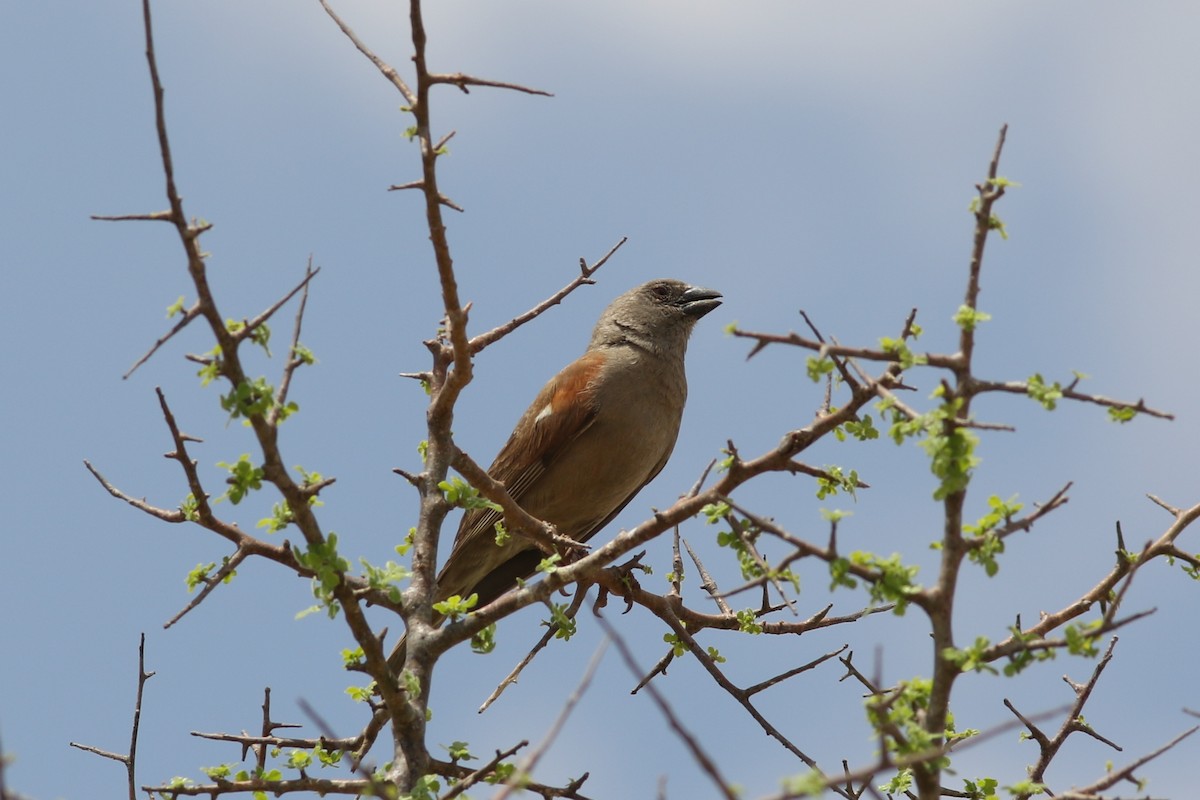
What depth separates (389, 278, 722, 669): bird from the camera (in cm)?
732

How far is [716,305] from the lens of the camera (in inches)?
349

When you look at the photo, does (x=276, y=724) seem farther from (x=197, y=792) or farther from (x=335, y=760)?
(x=197, y=792)

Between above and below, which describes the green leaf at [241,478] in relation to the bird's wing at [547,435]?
below

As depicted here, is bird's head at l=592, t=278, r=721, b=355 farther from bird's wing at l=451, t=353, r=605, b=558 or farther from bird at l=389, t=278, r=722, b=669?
bird's wing at l=451, t=353, r=605, b=558

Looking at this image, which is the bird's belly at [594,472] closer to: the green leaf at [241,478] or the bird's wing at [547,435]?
the bird's wing at [547,435]

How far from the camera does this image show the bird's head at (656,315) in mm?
8375

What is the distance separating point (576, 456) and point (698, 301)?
1.93m

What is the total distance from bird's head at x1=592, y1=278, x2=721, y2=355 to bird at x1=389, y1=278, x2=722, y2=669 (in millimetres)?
363

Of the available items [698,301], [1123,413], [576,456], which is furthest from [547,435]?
[1123,413]

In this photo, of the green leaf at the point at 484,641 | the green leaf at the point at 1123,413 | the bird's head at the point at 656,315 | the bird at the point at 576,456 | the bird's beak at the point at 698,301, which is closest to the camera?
the green leaf at the point at 1123,413

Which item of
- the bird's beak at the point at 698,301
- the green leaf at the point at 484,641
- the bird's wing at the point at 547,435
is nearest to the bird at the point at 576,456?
the bird's wing at the point at 547,435

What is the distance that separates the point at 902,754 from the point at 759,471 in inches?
39.8

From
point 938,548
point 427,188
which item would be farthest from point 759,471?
point 427,188

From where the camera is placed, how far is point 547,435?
7.43 metres
